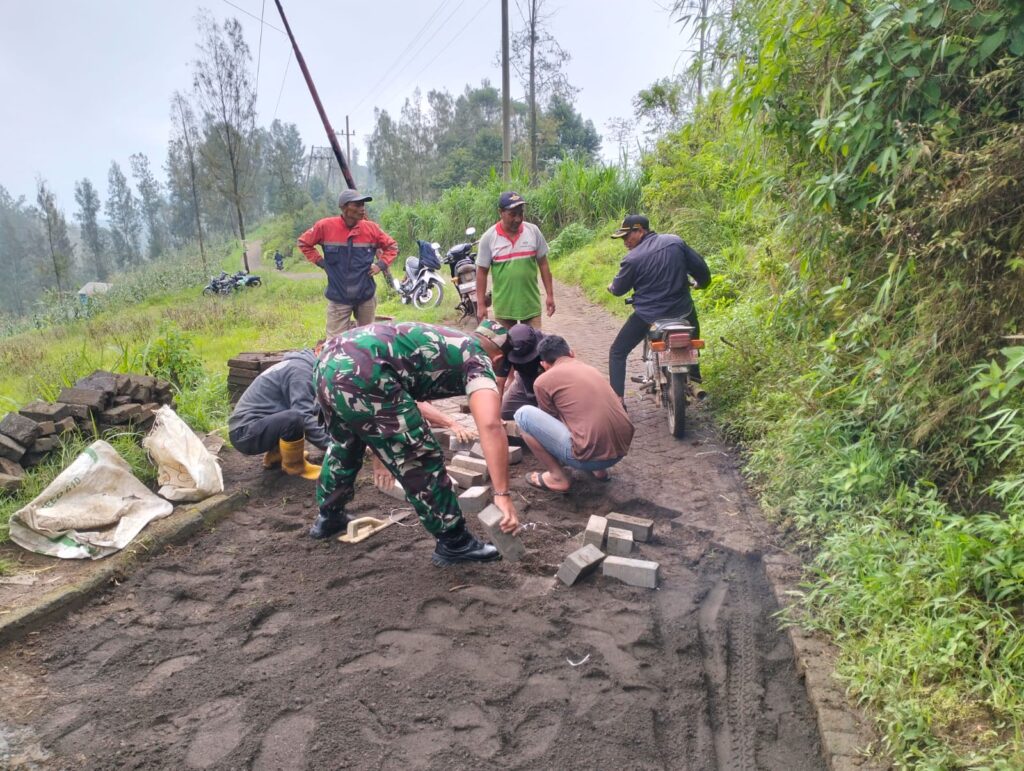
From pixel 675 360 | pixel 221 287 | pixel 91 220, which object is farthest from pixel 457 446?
pixel 91 220

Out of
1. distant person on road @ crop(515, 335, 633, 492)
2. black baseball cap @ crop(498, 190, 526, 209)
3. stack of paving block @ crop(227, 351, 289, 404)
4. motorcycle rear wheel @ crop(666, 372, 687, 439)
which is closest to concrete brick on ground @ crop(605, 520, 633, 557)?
distant person on road @ crop(515, 335, 633, 492)

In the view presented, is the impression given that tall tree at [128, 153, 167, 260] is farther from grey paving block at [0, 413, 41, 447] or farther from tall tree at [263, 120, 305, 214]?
grey paving block at [0, 413, 41, 447]

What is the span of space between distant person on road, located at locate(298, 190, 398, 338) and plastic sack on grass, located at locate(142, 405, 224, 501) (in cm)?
194

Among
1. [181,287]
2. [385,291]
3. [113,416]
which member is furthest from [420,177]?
→ [113,416]

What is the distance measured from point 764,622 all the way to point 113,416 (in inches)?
182

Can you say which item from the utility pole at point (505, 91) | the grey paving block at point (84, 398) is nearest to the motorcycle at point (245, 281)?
the utility pole at point (505, 91)

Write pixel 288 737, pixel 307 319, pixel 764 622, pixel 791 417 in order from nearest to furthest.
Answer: pixel 288 737
pixel 764 622
pixel 791 417
pixel 307 319

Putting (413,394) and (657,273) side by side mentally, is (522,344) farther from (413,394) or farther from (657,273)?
(657,273)

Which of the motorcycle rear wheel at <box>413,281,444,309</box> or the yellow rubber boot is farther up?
the motorcycle rear wheel at <box>413,281,444,309</box>

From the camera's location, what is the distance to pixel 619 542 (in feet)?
12.1

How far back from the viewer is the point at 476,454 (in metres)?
5.16

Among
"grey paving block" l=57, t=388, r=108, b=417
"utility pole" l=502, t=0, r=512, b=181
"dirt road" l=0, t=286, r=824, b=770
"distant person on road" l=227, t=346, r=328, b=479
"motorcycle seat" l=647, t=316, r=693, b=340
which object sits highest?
"utility pole" l=502, t=0, r=512, b=181

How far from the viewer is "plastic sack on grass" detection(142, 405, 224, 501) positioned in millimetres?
4414

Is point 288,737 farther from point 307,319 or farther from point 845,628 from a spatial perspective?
point 307,319
